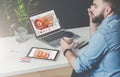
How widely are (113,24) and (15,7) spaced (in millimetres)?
1000

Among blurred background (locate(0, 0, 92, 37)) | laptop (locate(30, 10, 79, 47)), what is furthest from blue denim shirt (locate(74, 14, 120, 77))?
blurred background (locate(0, 0, 92, 37))

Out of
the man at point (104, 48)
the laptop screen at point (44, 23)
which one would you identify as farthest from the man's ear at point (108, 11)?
the laptop screen at point (44, 23)

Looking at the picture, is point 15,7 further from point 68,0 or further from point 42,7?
point 68,0

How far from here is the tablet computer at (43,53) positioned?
2.16 m

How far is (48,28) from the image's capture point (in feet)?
8.02

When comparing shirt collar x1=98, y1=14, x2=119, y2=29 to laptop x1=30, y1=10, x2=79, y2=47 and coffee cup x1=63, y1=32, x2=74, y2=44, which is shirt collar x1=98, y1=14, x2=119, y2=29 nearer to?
coffee cup x1=63, y1=32, x2=74, y2=44

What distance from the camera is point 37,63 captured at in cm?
211

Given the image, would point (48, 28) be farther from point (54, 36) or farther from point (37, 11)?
point (37, 11)

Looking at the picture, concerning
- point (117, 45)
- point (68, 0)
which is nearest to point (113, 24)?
point (117, 45)

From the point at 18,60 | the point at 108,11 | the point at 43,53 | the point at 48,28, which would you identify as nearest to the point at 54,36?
the point at 48,28

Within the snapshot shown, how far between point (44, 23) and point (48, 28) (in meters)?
0.06

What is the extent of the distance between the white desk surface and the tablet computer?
3 cm

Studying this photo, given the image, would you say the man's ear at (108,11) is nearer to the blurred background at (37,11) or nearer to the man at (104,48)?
the man at (104,48)

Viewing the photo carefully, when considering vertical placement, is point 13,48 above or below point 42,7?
below
